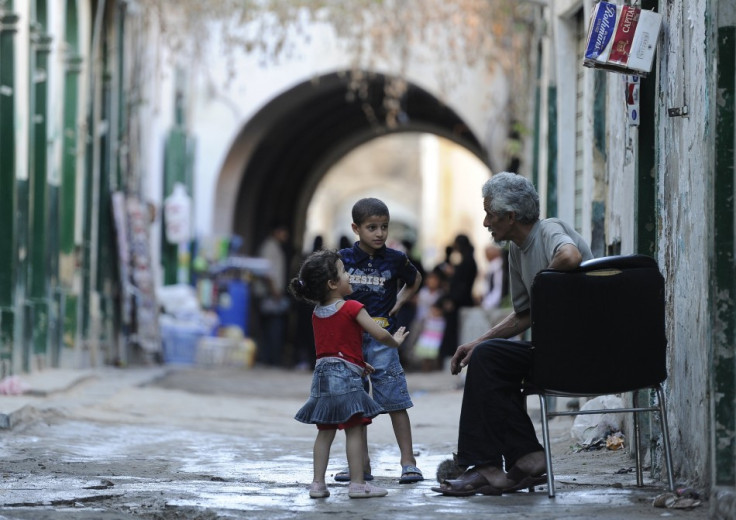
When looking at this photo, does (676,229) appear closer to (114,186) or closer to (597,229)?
(597,229)

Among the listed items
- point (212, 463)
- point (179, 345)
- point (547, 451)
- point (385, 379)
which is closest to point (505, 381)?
point (547, 451)

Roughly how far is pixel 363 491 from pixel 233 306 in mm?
15074

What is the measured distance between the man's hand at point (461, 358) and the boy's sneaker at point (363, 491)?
22.0 inches

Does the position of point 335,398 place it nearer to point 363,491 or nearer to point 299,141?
point 363,491

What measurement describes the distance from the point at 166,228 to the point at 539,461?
14.3 meters

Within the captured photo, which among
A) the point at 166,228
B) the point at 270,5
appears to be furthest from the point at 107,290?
the point at 270,5

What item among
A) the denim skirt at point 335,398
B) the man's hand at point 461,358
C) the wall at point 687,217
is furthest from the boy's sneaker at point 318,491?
the wall at point 687,217

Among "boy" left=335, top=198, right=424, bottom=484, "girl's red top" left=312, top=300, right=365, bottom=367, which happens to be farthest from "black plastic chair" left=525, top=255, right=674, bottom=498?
"boy" left=335, top=198, right=424, bottom=484

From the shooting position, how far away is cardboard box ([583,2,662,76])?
20.1 ft

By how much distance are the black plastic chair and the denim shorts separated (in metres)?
1.11

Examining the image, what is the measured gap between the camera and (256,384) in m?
15.1

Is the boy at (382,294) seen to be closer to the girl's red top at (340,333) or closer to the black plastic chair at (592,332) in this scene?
the girl's red top at (340,333)

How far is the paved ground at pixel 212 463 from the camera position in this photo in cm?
510

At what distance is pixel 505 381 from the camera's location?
18.1 feet
